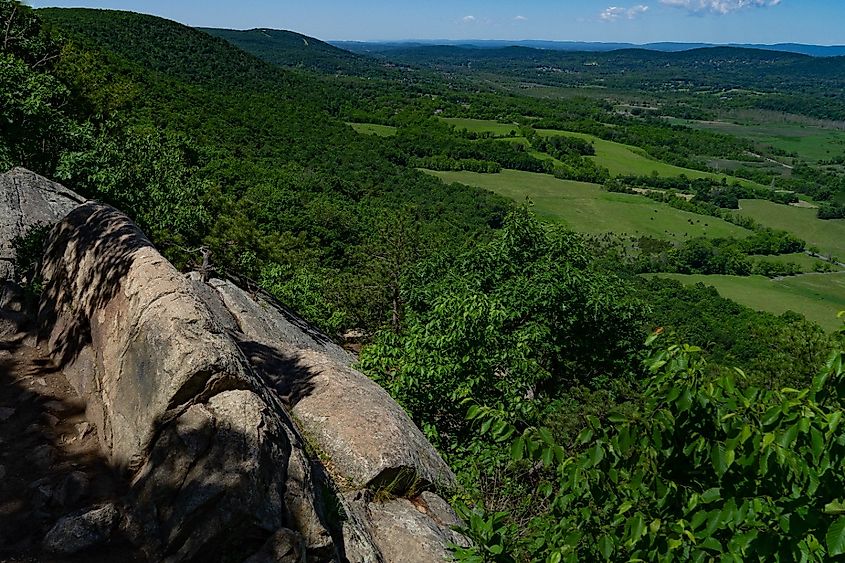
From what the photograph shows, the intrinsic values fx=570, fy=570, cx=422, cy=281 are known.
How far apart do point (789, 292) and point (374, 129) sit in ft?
336

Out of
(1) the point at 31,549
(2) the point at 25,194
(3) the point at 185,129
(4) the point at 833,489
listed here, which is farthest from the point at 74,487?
(3) the point at 185,129

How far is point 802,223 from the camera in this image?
122 m

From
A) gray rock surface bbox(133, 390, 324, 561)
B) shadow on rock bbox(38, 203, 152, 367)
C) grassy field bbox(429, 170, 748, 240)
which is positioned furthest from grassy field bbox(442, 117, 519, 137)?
gray rock surface bbox(133, 390, 324, 561)

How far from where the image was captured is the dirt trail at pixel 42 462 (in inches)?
232

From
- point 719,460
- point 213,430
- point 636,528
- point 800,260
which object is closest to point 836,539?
point 719,460

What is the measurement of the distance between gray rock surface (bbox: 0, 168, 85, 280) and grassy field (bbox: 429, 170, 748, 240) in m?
92.8

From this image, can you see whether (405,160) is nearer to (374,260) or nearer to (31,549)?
(374,260)

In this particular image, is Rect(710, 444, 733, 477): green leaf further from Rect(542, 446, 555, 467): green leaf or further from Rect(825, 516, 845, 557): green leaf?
Rect(542, 446, 555, 467): green leaf

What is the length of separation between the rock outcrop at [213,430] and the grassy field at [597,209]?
314 ft

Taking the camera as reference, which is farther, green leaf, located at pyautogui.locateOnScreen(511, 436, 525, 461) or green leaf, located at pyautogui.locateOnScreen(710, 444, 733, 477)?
green leaf, located at pyautogui.locateOnScreen(511, 436, 525, 461)

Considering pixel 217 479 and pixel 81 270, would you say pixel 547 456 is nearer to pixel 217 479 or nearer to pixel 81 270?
pixel 217 479

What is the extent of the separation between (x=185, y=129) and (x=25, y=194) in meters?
64.2

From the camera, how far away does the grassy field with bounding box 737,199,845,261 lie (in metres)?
114

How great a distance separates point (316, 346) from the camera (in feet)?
56.0
